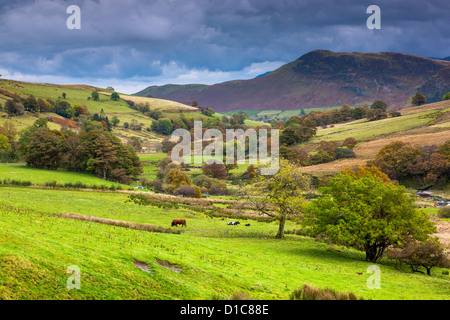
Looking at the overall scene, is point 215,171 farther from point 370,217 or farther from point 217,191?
point 370,217

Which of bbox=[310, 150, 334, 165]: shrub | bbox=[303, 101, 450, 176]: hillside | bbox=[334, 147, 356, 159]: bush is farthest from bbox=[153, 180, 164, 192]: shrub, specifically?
bbox=[334, 147, 356, 159]: bush

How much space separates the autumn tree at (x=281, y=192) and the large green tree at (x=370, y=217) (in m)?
4.14

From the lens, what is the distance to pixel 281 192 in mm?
41812

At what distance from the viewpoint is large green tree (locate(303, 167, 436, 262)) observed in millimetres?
31391

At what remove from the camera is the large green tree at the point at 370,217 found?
31.4 m

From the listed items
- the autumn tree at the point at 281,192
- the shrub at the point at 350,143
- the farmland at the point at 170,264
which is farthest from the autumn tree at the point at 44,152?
the shrub at the point at 350,143

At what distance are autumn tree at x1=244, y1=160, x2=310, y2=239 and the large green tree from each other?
13.6 ft

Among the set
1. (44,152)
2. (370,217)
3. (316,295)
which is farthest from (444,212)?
(44,152)

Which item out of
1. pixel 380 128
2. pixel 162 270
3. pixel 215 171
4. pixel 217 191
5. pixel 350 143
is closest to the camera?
pixel 162 270

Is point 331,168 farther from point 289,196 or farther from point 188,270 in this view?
point 188,270

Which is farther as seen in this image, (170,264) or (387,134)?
(387,134)

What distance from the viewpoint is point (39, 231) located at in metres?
19.1

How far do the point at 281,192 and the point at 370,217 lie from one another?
1190 cm
